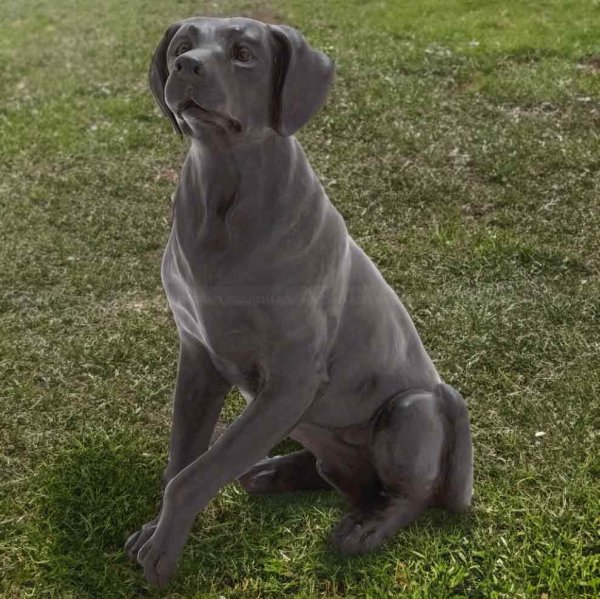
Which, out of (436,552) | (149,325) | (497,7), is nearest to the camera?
(436,552)

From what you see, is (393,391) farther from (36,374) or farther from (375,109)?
(375,109)

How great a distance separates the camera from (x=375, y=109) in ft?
24.7

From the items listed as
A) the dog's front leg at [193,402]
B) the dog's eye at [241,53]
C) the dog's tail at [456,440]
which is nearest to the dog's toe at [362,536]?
the dog's tail at [456,440]

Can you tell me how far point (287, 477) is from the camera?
349 cm

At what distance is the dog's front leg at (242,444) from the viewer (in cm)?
261

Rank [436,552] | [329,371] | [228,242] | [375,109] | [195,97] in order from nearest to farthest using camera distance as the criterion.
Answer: [195,97] < [228,242] < [329,371] < [436,552] < [375,109]

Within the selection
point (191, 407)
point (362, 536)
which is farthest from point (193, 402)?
point (362, 536)

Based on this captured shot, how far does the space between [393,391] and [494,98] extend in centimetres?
543

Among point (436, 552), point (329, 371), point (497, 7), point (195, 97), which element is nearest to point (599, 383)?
point (436, 552)

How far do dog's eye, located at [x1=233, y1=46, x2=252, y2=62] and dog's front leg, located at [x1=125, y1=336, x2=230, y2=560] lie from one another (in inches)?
42.3

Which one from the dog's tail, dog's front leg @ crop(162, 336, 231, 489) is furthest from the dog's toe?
dog's front leg @ crop(162, 336, 231, 489)

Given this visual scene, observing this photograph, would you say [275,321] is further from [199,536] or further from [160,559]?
[199,536]

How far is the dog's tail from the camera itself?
9.92 feet

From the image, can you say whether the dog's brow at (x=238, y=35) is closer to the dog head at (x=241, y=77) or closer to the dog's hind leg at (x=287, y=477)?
the dog head at (x=241, y=77)
